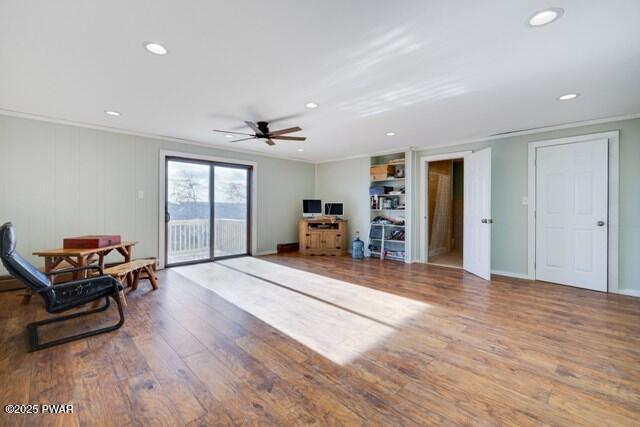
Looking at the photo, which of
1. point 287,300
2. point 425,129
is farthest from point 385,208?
point 287,300

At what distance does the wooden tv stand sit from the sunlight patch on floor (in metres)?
1.77

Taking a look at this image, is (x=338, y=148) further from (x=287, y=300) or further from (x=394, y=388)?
(x=394, y=388)

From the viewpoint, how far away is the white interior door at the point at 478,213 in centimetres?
432

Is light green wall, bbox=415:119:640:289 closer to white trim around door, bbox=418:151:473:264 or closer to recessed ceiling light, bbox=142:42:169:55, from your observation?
white trim around door, bbox=418:151:473:264

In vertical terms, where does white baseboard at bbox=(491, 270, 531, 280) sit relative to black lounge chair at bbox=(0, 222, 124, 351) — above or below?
below

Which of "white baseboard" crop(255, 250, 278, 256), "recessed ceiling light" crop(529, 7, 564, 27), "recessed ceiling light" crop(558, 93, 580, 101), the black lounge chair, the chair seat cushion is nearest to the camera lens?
"recessed ceiling light" crop(529, 7, 564, 27)

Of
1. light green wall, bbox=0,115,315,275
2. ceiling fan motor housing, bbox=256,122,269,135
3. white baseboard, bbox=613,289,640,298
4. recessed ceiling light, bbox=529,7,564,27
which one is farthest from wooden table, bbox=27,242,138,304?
white baseboard, bbox=613,289,640,298

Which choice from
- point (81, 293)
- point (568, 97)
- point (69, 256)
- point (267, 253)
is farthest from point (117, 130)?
point (568, 97)

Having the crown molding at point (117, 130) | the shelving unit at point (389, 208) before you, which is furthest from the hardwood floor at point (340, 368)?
the shelving unit at point (389, 208)

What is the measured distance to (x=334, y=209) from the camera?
6.80 m

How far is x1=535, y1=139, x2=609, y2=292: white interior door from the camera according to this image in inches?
149

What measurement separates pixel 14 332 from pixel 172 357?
1673mm

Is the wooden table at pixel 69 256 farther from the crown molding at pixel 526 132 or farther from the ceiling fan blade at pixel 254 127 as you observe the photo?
the crown molding at pixel 526 132

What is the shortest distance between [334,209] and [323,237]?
760 millimetres
